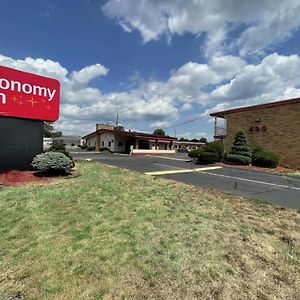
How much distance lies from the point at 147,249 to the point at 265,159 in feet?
58.2

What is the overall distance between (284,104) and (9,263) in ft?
70.5

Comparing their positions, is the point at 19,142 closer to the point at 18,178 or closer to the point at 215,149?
the point at 18,178

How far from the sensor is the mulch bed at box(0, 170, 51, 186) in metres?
11.2

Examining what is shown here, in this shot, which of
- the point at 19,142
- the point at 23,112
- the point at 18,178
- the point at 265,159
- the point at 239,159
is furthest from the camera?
the point at 239,159

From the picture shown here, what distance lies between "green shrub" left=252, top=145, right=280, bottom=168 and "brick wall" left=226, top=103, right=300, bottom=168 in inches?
44.1

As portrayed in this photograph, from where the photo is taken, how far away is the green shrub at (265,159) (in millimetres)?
20308

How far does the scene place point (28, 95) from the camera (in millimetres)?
13453

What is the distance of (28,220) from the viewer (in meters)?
6.57

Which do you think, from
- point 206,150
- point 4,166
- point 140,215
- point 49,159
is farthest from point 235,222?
point 206,150

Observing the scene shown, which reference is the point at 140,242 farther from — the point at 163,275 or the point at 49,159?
the point at 49,159

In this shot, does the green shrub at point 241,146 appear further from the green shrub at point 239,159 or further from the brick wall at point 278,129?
the brick wall at point 278,129

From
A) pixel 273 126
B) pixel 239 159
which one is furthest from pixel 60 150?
pixel 273 126

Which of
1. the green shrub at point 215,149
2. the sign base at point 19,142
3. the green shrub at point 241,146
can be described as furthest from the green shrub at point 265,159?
the sign base at point 19,142

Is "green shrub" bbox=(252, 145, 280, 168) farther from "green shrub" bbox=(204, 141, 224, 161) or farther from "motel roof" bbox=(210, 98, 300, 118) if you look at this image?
"motel roof" bbox=(210, 98, 300, 118)
